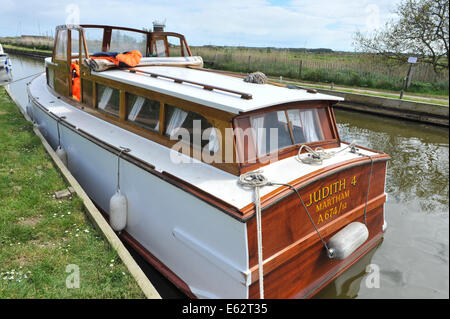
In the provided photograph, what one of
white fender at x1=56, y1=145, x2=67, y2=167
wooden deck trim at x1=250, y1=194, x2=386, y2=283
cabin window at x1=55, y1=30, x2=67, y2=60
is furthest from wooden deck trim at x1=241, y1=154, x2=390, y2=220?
cabin window at x1=55, y1=30, x2=67, y2=60

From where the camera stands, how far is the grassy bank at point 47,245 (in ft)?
9.66

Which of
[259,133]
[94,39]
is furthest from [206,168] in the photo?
[94,39]

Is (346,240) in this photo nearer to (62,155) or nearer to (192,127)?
(192,127)

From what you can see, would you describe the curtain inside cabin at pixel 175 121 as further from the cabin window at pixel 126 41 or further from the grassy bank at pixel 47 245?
the cabin window at pixel 126 41

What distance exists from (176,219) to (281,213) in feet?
3.47

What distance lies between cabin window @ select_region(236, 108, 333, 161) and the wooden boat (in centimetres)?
1

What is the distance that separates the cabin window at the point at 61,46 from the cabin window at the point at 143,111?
8.95 feet

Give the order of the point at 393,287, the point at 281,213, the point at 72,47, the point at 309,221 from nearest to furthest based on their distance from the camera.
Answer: the point at 281,213
the point at 309,221
the point at 393,287
the point at 72,47

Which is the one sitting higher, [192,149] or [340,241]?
[192,149]

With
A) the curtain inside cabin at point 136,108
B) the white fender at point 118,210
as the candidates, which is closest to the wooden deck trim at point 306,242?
the white fender at point 118,210

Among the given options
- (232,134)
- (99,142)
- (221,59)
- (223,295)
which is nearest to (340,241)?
(223,295)

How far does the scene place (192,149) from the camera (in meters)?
3.70

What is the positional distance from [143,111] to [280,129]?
190 cm
